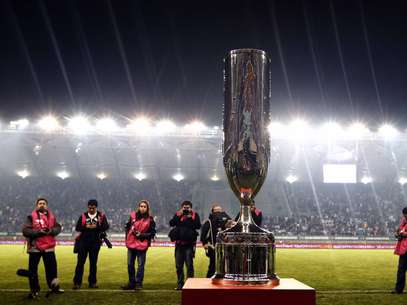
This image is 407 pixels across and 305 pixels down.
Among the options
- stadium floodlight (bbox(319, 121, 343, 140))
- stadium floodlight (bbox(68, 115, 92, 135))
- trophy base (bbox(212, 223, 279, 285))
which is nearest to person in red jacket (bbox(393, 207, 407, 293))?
trophy base (bbox(212, 223, 279, 285))

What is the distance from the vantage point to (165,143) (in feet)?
140

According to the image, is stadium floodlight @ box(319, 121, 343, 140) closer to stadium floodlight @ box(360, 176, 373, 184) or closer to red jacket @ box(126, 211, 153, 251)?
stadium floodlight @ box(360, 176, 373, 184)

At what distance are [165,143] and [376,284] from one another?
31.7 meters

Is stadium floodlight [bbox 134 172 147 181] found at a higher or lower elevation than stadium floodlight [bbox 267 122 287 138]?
lower

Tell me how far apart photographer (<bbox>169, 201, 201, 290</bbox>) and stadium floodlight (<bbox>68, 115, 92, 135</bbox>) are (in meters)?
24.9

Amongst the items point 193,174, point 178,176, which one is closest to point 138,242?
point 193,174

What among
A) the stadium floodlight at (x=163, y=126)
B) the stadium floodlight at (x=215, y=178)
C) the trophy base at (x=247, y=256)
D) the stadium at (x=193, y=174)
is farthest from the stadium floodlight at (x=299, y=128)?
the trophy base at (x=247, y=256)

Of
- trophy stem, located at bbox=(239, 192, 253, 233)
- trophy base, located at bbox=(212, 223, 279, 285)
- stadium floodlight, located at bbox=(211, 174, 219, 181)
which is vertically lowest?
trophy base, located at bbox=(212, 223, 279, 285)

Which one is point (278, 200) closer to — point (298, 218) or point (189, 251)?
point (298, 218)

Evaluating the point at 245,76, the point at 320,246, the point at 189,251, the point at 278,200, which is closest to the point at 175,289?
the point at 189,251

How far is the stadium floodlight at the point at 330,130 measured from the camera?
3478 centimetres

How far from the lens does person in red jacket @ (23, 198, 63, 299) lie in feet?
31.2

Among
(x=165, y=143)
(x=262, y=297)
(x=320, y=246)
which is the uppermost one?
(x=165, y=143)

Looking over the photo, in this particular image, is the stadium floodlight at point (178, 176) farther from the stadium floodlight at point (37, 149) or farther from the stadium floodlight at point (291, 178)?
the stadium floodlight at point (37, 149)
